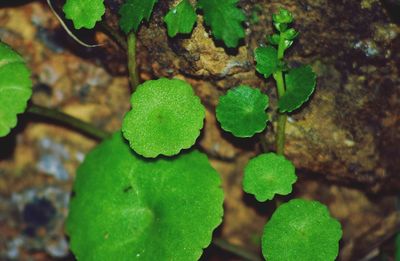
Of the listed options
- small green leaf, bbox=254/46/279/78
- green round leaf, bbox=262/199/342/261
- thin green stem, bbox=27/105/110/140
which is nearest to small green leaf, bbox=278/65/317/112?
small green leaf, bbox=254/46/279/78

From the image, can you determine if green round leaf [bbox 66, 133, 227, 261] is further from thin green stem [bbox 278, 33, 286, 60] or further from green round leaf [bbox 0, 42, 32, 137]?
thin green stem [bbox 278, 33, 286, 60]

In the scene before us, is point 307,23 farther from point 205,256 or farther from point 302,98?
point 205,256

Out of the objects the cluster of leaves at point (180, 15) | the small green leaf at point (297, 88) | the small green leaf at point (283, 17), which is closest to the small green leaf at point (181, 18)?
the cluster of leaves at point (180, 15)

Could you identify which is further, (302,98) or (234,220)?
(234,220)

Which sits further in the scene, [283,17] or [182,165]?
[182,165]

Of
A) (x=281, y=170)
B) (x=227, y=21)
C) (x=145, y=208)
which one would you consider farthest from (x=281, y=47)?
(x=145, y=208)

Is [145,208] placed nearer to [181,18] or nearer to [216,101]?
[216,101]

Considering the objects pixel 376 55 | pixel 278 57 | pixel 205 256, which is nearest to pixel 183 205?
pixel 205 256
